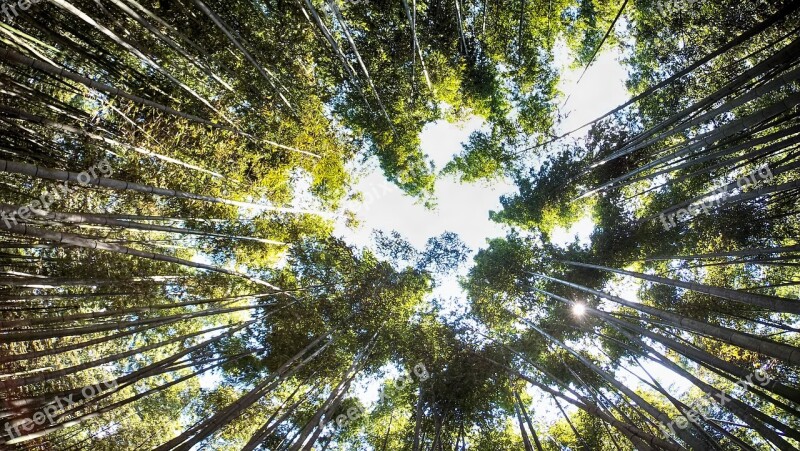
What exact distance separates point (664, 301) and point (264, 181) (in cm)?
942

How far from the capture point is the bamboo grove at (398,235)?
21.2 ft

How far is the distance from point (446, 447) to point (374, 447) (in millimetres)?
2599

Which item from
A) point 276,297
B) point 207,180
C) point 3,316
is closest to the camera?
point 3,316

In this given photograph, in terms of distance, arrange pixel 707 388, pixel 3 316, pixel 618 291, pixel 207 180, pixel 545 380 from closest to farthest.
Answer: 1. pixel 707 388
2. pixel 3 316
3. pixel 207 180
4. pixel 545 380
5. pixel 618 291

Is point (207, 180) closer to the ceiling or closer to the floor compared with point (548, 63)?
closer to the floor

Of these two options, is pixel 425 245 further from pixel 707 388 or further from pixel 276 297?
pixel 707 388

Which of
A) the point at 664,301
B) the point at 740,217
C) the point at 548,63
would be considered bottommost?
the point at 664,301

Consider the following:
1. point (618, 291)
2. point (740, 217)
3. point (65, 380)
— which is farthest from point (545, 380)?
point (65, 380)

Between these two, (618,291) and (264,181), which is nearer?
(264,181)

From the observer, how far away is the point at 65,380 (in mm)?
7051

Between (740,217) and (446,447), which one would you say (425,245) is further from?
(740,217)

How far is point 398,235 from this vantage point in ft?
32.0

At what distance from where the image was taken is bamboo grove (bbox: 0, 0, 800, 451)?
648cm

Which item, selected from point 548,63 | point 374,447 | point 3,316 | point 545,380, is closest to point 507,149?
point 548,63
